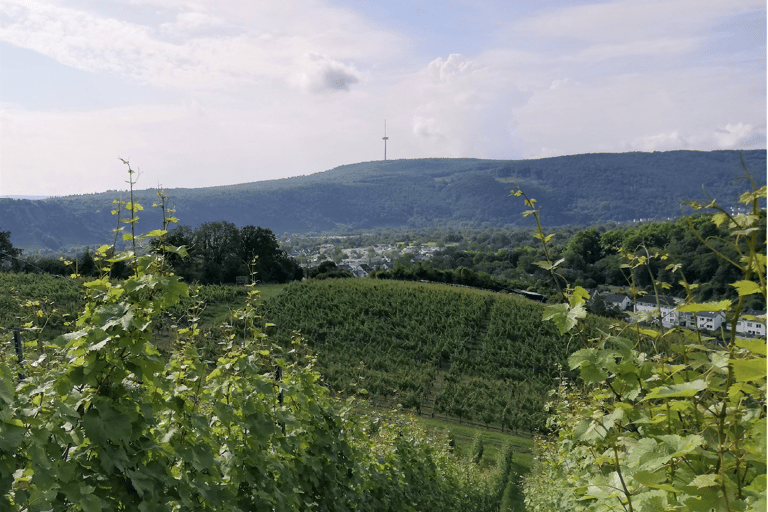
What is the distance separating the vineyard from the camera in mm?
23859

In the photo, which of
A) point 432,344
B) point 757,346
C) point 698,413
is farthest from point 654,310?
point 432,344

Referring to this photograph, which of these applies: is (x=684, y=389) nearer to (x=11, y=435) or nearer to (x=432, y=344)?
(x=11, y=435)

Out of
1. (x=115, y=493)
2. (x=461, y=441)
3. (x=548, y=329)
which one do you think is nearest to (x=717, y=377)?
(x=115, y=493)

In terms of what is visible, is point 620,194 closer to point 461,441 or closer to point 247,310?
point 461,441

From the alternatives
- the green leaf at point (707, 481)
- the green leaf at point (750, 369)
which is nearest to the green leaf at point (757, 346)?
the green leaf at point (750, 369)

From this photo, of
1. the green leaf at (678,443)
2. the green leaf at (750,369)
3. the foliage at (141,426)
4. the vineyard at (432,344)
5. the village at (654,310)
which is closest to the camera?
the green leaf at (750,369)

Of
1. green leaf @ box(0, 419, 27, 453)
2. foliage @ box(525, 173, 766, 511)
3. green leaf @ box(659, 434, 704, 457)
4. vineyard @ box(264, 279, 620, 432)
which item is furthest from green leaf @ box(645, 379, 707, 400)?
vineyard @ box(264, 279, 620, 432)

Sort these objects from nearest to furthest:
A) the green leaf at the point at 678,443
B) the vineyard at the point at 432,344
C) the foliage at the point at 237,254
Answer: the green leaf at the point at 678,443, the vineyard at the point at 432,344, the foliage at the point at 237,254

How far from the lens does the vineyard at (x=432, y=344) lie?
2386 centimetres

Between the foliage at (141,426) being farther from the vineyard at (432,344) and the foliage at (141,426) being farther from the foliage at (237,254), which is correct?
the foliage at (237,254)

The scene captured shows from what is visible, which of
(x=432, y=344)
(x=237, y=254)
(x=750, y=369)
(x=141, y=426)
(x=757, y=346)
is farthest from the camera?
(x=237, y=254)

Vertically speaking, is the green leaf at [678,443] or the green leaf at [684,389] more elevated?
the green leaf at [684,389]

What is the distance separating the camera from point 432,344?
103 feet

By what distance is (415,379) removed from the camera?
2608cm
